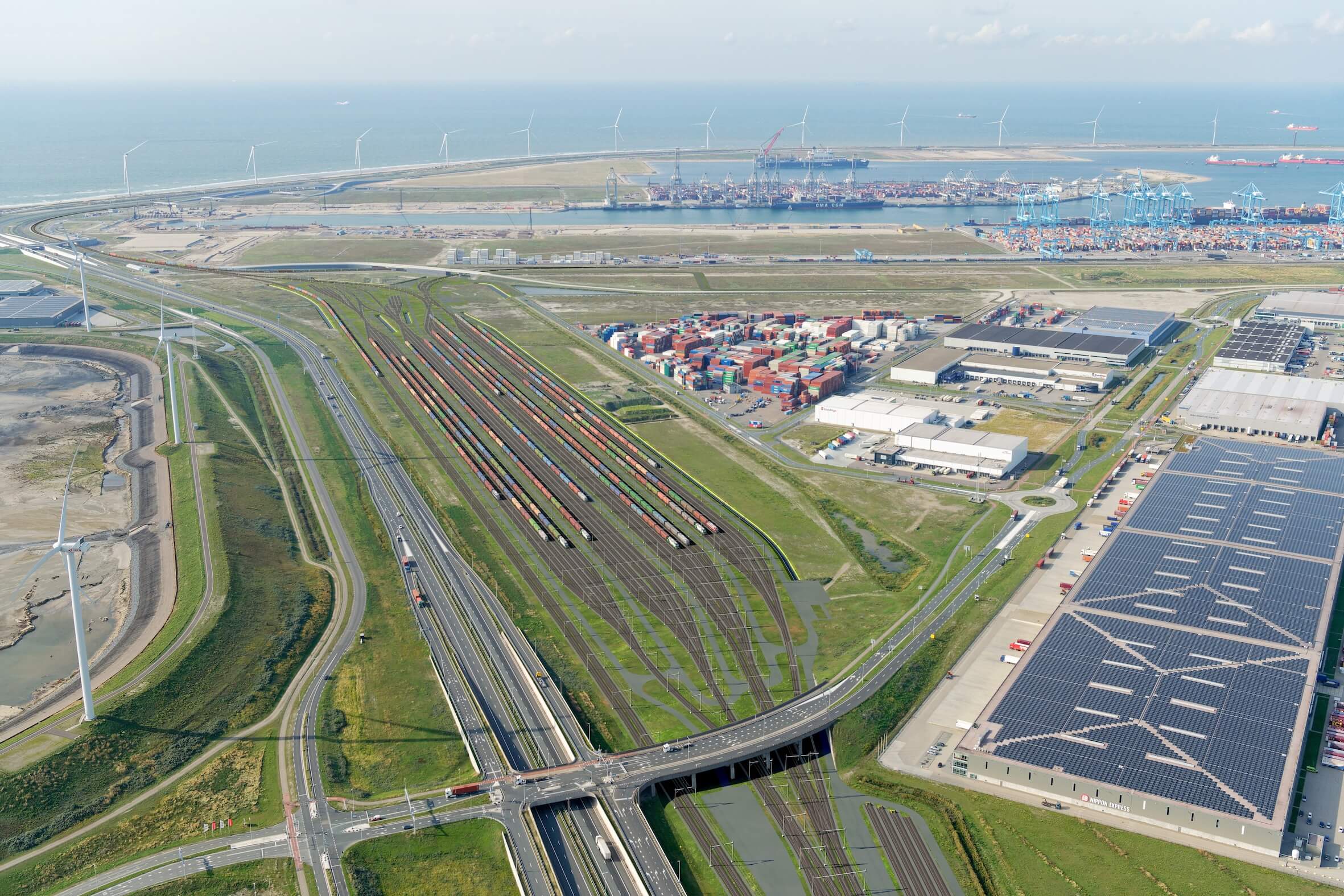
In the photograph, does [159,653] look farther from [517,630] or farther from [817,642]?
[817,642]

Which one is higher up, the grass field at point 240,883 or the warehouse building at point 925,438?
the warehouse building at point 925,438

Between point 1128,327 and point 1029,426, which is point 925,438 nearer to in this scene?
point 1029,426

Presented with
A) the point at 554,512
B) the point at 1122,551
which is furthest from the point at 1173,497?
the point at 554,512

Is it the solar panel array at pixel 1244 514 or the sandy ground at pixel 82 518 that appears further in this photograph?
the solar panel array at pixel 1244 514

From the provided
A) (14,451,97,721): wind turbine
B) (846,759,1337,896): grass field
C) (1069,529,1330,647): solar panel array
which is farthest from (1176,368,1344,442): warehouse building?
(14,451,97,721): wind turbine

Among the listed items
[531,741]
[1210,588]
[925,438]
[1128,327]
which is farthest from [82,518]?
[1128,327]

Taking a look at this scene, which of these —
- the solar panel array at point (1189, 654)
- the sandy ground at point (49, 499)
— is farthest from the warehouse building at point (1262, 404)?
the sandy ground at point (49, 499)

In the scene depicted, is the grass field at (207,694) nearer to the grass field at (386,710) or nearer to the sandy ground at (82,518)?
the grass field at (386,710)

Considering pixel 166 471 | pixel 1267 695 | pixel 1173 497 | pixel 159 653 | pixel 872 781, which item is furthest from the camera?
pixel 166 471
